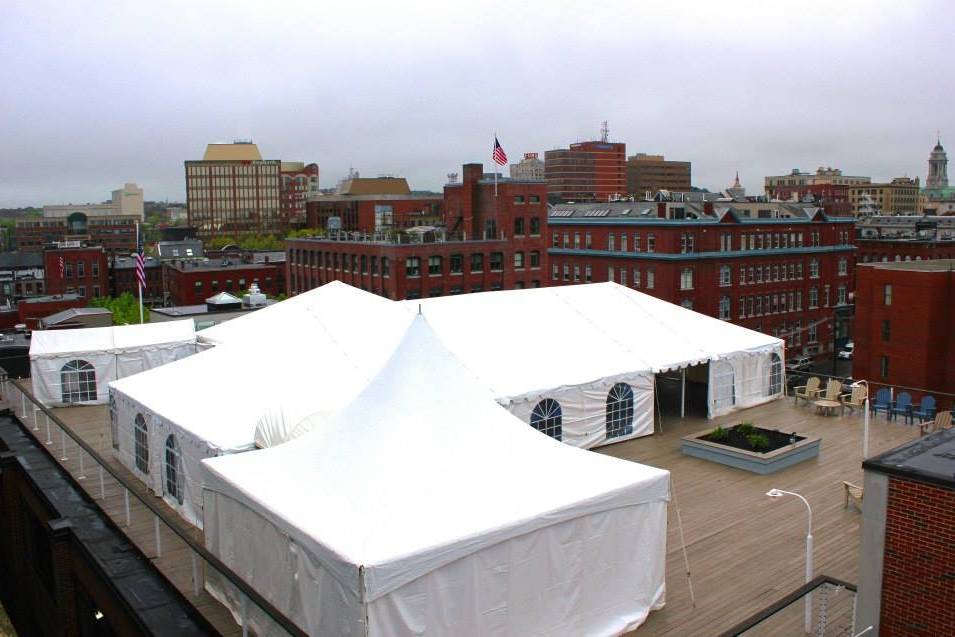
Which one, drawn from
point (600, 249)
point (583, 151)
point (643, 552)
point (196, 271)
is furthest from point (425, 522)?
point (583, 151)

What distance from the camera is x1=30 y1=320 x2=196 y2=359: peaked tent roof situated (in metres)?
24.0

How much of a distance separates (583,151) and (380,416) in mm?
187578

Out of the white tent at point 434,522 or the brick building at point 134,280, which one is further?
the brick building at point 134,280

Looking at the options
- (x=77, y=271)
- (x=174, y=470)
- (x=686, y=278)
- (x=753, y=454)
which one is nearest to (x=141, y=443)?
(x=174, y=470)

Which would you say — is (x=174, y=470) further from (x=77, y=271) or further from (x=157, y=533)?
(x=77, y=271)

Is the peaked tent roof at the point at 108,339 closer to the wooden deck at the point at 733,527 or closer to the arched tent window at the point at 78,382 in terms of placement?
the arched tent window at the point at 78,382

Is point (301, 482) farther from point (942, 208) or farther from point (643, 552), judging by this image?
point (942, 208)

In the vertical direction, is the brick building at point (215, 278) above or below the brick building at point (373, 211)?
below

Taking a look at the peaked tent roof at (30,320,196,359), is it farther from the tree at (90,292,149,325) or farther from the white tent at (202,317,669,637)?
the tree at (90,292,149,325)

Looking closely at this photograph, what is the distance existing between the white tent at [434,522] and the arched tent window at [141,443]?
18.4ft

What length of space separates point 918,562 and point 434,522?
5.27 metres

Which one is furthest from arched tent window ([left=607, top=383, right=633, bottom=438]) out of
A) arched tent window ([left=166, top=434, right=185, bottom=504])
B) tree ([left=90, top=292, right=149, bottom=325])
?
tree ([left=90, top=292, right=149, bottom=325])

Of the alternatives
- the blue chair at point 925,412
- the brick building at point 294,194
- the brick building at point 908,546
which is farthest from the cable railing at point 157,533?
the brick building at point 294,194

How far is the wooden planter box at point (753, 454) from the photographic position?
16.9 m
